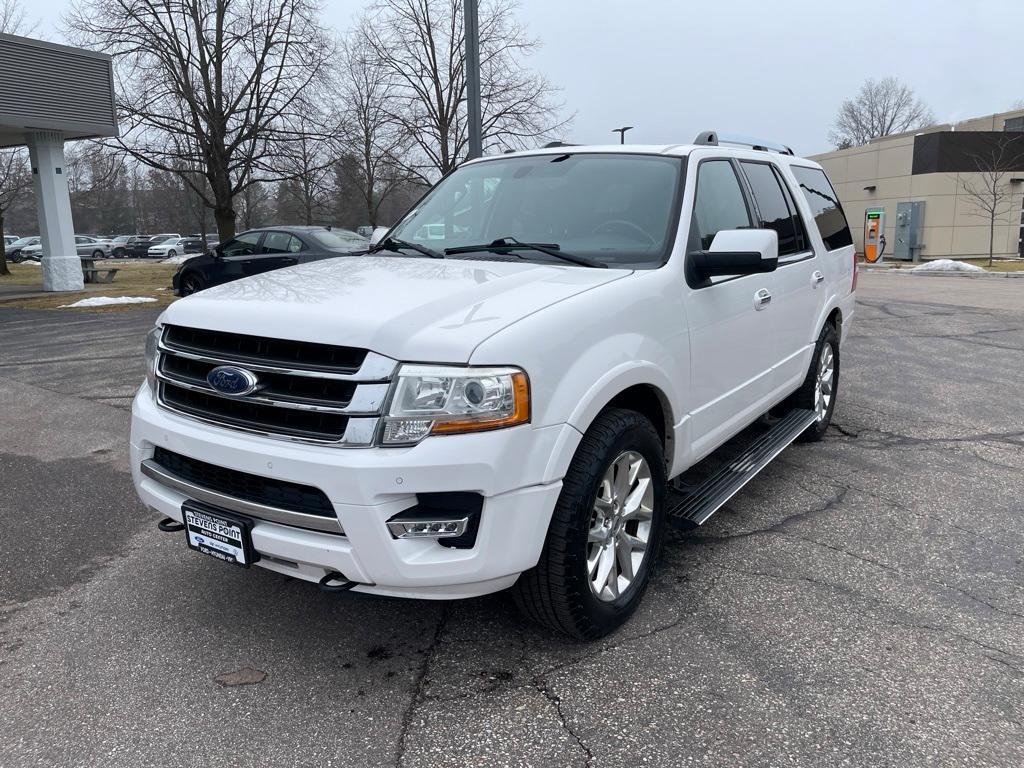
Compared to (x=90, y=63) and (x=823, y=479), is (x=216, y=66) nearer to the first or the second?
(x=90, y=63)

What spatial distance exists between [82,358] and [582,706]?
30.3ft

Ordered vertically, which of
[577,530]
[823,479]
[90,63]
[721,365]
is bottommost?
[823,479]

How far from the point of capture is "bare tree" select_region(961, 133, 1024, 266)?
31.2m

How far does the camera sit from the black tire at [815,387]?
544 centimetres

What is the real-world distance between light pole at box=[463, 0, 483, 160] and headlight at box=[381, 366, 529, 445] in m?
8.17

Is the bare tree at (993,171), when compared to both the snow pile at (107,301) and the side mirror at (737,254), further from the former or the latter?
the side mirror at (737,254)

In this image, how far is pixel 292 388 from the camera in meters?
2.69

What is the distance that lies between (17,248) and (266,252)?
40942 millimetres

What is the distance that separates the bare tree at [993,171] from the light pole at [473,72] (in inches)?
1102

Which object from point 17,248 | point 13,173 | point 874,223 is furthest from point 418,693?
point 17,248

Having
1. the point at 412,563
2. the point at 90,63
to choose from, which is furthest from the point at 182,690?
the point at 90,63

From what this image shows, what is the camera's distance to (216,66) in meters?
25.2

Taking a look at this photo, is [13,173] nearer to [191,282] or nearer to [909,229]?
[191,282]

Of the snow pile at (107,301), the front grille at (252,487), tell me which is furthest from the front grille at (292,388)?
the snow pile at (107,301)
